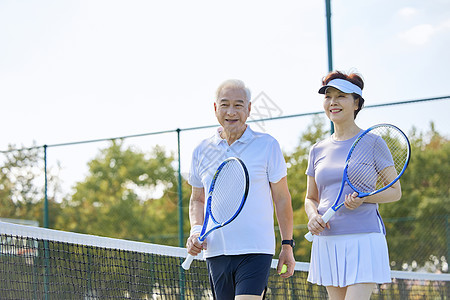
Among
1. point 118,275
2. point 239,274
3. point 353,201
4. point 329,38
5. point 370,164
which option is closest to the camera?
point 239,274

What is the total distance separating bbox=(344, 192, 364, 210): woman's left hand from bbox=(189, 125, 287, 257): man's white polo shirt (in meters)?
0.38

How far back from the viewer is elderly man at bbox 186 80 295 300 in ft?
10.0

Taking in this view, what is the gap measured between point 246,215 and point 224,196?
18 cm

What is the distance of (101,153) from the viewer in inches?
1083

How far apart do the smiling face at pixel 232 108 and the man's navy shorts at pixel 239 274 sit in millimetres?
612

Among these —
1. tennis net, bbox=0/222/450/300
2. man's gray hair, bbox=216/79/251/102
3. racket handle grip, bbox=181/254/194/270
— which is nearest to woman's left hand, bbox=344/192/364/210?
man's gray hair, bbox=216/79/251/102

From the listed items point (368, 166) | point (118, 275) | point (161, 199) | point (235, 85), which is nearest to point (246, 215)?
point (235, 85)

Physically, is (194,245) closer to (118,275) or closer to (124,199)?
(118,275)

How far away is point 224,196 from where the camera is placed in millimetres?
3236

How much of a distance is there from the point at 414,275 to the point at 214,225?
125 inches

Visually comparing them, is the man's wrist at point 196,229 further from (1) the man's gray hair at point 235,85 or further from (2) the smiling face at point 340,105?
(2) the smiling face at point 340,105

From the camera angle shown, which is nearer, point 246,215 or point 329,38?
point 246,215

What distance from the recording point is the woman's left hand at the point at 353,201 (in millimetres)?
3338

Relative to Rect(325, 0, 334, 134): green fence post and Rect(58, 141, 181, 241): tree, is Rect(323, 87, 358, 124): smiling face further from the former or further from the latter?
Rect(58, 141, 181, 241): tree
